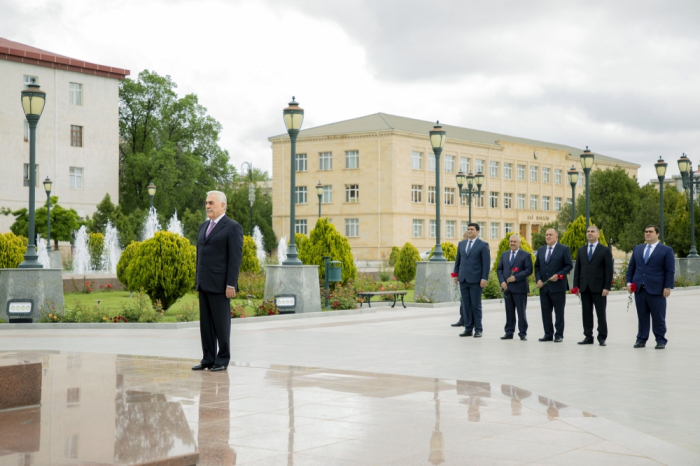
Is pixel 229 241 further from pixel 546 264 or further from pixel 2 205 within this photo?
pixel 2 205

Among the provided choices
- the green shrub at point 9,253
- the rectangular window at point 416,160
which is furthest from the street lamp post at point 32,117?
the rectangular window at point 416,160

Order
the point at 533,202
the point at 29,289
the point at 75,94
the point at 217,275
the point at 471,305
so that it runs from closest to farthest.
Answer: the point at 217,275
the point at 471,305
the point at 29,289
the point at 75,94
the point at 533,202

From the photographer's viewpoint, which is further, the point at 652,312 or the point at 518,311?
the point at 518,311

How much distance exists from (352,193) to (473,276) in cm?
5899

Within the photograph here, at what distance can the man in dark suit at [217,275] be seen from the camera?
9438mm

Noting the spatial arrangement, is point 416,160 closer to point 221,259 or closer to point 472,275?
point 472,275

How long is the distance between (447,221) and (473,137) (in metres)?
9.94

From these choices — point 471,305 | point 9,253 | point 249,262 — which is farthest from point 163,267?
point 249,262

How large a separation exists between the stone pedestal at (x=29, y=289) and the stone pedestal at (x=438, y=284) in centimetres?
981

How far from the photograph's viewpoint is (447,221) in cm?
7662

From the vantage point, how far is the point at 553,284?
1341 centimetres

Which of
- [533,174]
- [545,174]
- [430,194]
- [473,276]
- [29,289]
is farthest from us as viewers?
[545,174]

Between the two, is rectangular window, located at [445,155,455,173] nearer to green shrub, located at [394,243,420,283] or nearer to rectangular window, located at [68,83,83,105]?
rectangular window, located at [68,83,83,105]

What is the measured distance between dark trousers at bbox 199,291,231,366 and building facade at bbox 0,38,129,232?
47.2m
